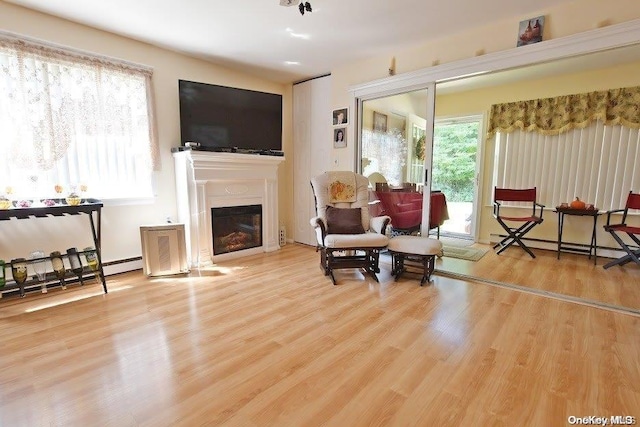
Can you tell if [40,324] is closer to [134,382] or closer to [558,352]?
[134,382]

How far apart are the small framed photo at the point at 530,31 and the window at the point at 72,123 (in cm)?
376

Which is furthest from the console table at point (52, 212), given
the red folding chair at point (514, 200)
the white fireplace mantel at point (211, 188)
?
the red folding chair at point (514, 200)

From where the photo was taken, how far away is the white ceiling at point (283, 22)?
8.42 feet

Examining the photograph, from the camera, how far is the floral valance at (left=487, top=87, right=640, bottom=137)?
3809 mm

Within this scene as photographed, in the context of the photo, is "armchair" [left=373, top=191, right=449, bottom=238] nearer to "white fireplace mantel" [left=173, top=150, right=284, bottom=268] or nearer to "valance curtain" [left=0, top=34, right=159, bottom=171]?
"white fireplace mantel" [left=173, top=150, right=284, bottom=268]

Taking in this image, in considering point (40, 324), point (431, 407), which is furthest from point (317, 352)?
point (40, 324)

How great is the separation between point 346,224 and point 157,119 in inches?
96.9

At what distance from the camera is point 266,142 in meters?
4.22

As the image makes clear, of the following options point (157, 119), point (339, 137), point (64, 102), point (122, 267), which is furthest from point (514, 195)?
point (64, 102)

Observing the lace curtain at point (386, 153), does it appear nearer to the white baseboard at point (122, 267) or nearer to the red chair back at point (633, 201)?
the red chair back at point (633, 201)

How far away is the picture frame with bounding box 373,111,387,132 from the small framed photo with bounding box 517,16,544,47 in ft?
5.05

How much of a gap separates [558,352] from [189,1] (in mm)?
3658

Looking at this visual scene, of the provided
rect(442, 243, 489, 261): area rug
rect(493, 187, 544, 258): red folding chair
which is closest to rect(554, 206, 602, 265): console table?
rect(493, 187, 544, 258): red folding chair

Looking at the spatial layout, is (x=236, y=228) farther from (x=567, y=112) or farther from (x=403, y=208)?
(x=567, y=112)
